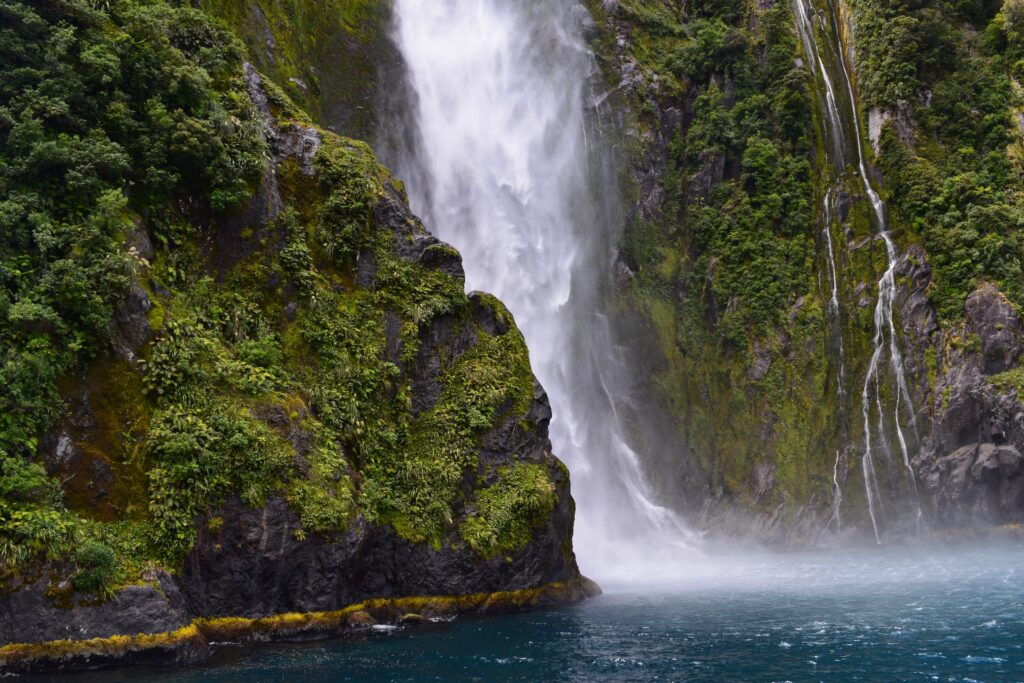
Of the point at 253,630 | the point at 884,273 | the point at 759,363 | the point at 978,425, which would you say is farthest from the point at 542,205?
the point at 253,630

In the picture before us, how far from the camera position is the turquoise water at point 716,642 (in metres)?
12.5

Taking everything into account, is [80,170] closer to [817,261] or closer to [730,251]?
[730,251]

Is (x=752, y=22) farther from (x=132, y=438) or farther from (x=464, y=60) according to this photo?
(x=132, y=438)

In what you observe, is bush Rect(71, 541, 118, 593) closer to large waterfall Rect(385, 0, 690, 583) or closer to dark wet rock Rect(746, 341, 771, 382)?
large waterfall Rect(385, 0, 690, 583)

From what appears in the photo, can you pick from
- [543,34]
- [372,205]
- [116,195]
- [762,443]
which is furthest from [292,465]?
[543,34]

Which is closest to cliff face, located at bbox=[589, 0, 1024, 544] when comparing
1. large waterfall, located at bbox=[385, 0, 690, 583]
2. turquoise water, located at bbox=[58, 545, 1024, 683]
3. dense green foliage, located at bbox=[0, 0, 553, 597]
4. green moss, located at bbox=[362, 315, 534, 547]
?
large waterfall, located at bbox=[385, 0, 690, 583]

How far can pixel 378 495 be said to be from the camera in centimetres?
1772

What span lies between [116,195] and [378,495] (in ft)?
27.8

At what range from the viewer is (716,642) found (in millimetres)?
14789

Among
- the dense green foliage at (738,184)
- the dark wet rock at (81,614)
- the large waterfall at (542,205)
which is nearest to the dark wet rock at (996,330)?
the dense green foliage at (738,184)

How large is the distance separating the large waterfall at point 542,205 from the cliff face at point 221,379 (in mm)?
7707

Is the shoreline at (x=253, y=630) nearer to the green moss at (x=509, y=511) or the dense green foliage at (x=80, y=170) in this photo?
the green moss at (x=509, y=511)

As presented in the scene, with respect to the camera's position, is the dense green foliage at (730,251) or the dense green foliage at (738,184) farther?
the dense green foliage at (738,184)

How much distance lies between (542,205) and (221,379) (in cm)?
1960
